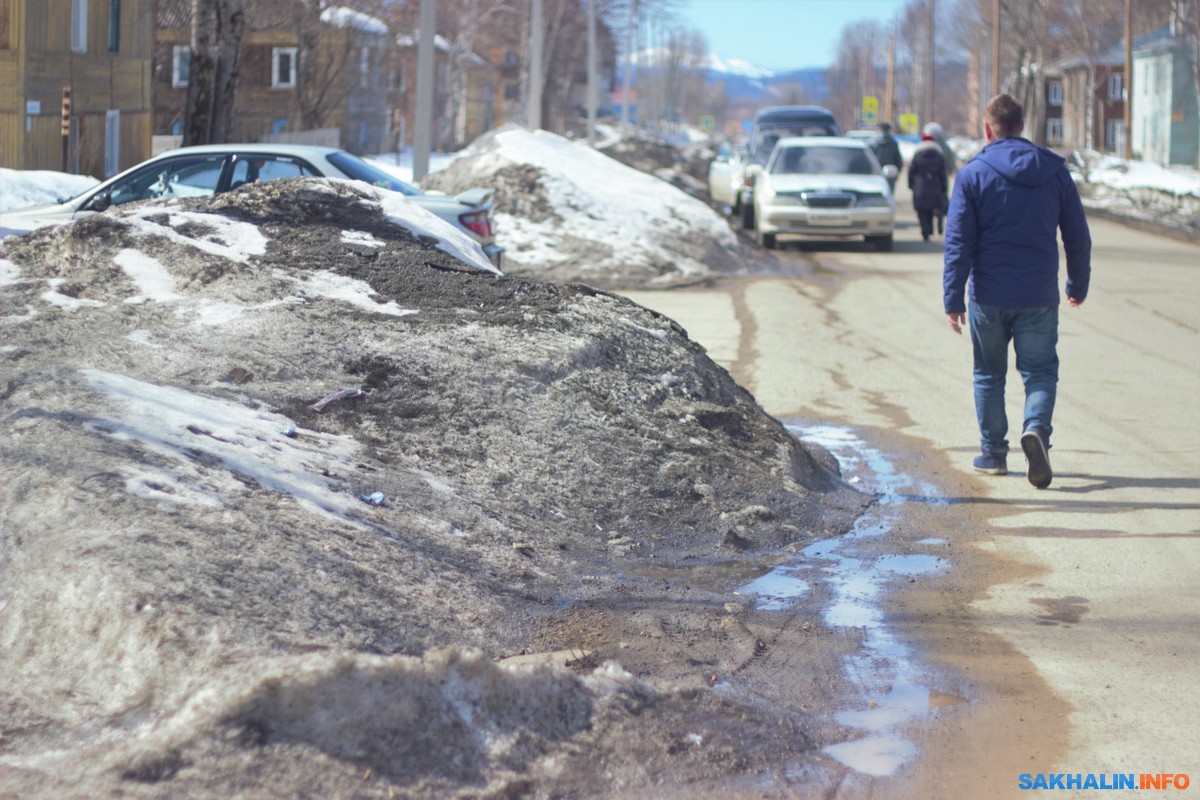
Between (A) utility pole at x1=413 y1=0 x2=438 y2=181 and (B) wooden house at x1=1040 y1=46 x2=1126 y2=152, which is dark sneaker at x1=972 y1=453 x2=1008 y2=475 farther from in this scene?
(B) wooden house at x1=1040 y1=46 x2=1126 y2=152

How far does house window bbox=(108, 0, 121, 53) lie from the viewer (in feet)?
96.0

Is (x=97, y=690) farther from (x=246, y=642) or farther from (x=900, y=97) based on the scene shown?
(x=900, y=97)

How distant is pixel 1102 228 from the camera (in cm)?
2755

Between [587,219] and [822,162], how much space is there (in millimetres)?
5182

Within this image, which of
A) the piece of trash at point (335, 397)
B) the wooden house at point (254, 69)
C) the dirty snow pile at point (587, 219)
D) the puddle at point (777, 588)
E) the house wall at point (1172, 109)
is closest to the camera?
the puddle at point (777, 588)

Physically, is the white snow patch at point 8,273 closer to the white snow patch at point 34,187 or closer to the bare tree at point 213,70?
the white snow patch at point 34,187

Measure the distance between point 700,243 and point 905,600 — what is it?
13.9m

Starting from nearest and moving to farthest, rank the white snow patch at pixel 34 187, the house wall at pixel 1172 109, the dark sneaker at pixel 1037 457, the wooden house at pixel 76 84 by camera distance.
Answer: the dark sneaker at pixel 1037 457 → the white snow patch at pixel 34 187 → the wooden house at pixel 76 84 → the house wall at pixel 1172 109

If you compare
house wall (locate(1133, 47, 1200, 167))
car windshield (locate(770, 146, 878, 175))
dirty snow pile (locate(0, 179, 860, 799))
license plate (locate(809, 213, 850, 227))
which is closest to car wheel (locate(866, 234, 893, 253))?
license plate (locate(809, 213, 850, 227))

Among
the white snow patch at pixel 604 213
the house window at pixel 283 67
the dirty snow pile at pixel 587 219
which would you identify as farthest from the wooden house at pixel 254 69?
the dirty snow pile at pixel 587 219

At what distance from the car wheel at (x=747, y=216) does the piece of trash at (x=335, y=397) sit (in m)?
19.0

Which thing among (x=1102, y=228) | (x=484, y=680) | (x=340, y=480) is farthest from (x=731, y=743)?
(x=1102, y=228)

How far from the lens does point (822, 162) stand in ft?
71.4

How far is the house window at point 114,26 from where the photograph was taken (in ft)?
96.0
